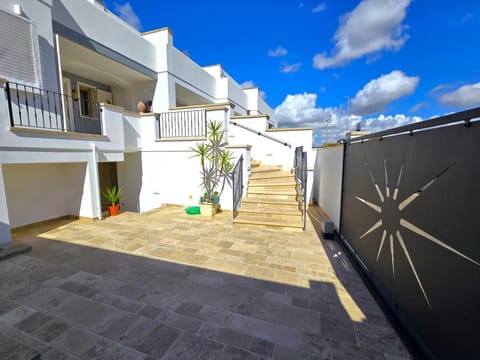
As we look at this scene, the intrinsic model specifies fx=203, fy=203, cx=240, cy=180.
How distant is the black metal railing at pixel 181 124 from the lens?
6.05 metres

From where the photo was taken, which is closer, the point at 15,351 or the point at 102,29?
the point at 15,351

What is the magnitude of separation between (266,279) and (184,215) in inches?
136

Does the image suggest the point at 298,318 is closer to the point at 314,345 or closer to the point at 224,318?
the point at 314,345

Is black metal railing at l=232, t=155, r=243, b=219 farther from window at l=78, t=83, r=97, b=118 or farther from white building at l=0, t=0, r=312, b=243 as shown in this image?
window at l=78, t=83, r=97, b=118

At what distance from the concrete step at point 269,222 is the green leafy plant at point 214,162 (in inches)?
47.2

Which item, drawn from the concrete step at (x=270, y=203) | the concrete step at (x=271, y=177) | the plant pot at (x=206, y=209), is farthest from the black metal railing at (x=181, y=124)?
the concrete step at (x=270, y=203)

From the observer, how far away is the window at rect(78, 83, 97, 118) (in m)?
7.10

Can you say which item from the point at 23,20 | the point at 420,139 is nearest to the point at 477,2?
the point at 420,139

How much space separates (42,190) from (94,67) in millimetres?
4203

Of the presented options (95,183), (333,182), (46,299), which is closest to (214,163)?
(95,183)

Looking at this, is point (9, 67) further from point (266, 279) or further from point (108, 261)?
point (266, 279)

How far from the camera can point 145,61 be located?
701cm

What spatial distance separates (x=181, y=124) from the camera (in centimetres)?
641

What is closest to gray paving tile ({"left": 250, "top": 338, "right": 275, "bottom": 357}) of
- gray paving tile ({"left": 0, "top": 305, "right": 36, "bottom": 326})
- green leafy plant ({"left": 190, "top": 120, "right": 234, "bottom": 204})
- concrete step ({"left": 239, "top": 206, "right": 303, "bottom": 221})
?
gray paving tile ({"left": 0, "top": 305, "right": 36, "bottom": 326})
